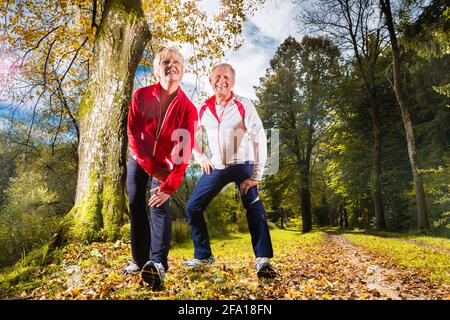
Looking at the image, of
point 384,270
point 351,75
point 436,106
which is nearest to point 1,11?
point 384,270

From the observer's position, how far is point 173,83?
2516mm

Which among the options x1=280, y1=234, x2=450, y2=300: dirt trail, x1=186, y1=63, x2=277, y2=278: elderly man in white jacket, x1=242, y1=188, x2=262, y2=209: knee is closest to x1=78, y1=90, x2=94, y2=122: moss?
x1=186, y1=63, x2=277, y2=278: elderly man in white jacket

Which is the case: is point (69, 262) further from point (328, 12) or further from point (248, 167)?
point (328, 12)

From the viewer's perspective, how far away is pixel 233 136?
2.56 meters

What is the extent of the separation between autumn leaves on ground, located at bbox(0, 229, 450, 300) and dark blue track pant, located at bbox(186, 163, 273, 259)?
0.33m

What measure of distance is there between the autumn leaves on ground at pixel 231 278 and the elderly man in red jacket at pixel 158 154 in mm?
262

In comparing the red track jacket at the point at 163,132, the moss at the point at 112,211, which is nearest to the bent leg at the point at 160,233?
the red track jacket at the point at 163,132

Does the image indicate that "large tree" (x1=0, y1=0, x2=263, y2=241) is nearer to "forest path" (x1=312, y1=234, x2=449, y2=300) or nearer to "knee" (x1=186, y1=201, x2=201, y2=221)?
"knee" (x1=186, y1=201, x2=201, y2=221)

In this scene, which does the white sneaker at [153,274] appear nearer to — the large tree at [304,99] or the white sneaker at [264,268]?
the white sneaker at [264,268]

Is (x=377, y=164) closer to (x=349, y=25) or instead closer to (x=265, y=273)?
(x=349, y=25)

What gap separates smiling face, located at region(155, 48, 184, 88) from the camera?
→ 8.09 feet

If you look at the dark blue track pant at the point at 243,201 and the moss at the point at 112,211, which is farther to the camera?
the moss at the point at 112,211

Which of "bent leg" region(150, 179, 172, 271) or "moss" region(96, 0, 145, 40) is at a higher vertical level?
"moss" region(96, 0, 145, 40)

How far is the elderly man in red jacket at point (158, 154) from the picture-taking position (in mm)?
2363
